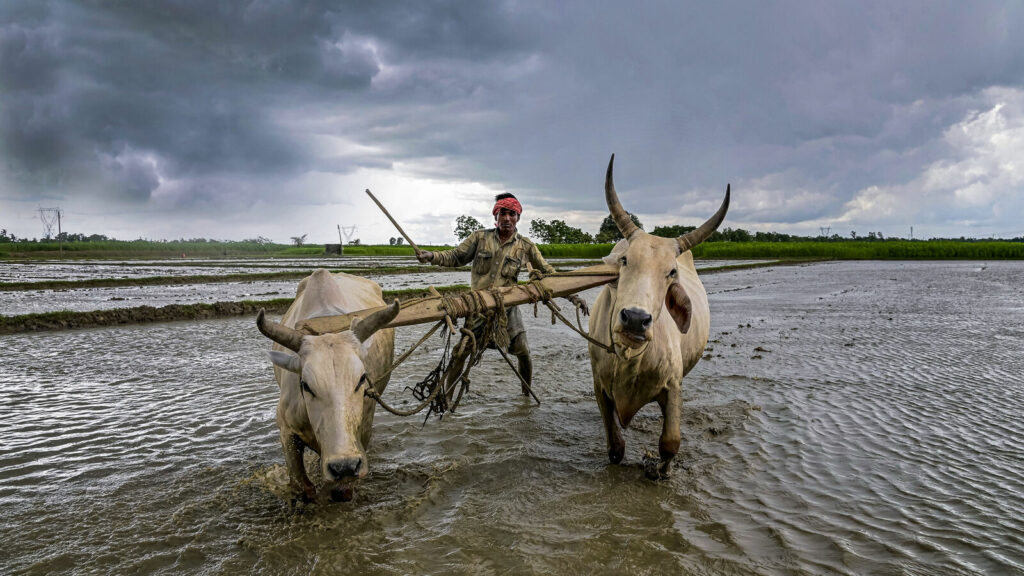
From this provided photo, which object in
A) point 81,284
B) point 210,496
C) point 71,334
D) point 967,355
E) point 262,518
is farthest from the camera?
point 81,284

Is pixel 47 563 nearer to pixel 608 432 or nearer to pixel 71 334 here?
pixel 608 432

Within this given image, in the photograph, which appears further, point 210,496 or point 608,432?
point 608,432

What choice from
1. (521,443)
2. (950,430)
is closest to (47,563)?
(521,443)

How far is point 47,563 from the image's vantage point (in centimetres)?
327

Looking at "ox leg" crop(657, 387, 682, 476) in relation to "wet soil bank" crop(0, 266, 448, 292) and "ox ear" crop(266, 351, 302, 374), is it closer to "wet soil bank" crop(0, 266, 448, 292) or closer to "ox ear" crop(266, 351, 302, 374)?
"ox ear" crop(266, 351, 302, 374)

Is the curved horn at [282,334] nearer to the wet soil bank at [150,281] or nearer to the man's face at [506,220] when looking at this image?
the man's face at [506,220]

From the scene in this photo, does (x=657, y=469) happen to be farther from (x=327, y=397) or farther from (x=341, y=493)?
(x=327, y=397)

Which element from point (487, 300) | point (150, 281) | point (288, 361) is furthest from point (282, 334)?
point (150, 281)

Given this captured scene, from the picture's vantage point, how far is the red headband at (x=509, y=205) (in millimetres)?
5926

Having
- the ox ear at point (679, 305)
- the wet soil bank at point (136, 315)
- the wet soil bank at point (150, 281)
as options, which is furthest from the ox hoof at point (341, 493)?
the wet soil bank at point (150, 281)

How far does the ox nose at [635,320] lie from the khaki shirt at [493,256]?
8.42 ft

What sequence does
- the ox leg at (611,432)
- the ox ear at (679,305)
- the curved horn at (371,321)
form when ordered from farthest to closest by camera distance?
the ox leg at (611,432) < the ox ear at (679,305) < the curved horn at (371,321)

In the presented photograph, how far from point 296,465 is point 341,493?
1.14ft

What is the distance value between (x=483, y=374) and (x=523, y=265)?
2.35 meters
